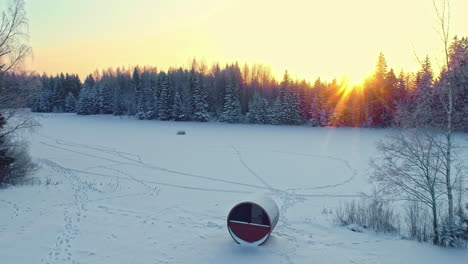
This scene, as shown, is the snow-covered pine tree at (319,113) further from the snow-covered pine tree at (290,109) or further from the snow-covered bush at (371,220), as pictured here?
the snow-covered bush at (371,220)

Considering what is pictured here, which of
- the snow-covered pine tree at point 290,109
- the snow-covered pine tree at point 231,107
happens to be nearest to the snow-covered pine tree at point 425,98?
the snow-covered pine tree at point 290,109

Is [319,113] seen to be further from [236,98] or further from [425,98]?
[425,98]

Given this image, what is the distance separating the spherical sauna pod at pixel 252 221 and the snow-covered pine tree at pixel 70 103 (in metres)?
87.8

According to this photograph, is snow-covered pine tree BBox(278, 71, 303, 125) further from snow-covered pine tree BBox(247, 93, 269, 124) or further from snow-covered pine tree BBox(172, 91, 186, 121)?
snow-covered pine tree BBox(172, 91, 186, 121)

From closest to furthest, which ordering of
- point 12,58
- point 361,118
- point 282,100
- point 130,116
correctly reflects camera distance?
point 12,58
point 361,118
point 282,100
point 130,116

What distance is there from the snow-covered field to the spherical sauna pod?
0.32 meters

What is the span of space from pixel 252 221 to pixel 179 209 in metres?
5.31

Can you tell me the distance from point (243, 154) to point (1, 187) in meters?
20.1

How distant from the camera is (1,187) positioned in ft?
46.7

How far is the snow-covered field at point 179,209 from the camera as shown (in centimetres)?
811

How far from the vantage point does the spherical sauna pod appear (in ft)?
27.4

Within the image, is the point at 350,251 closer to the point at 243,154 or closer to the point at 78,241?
the point at 78,241

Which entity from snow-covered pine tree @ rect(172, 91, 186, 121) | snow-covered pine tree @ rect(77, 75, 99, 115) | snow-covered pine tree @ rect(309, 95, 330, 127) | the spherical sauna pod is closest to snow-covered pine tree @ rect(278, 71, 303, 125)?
snow-covered pine tree @ rect(309, 95, 330, 127)

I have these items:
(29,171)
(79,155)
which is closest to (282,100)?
(79,155)
